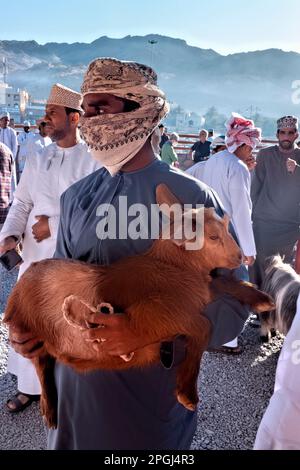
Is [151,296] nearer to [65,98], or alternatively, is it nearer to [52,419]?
[52,419]

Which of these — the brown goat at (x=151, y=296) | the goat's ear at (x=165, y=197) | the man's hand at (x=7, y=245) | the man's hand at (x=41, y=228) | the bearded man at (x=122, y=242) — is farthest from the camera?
the man's hand at (x=41, y=228)

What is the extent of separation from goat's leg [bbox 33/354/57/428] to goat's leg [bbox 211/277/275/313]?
0.71 m

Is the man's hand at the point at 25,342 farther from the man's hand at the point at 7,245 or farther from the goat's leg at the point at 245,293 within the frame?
the man's hand at the point at 7,245

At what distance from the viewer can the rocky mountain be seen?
137 meters

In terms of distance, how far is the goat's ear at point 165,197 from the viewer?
53.6 inches

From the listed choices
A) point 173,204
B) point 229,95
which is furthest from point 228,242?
point 229,95

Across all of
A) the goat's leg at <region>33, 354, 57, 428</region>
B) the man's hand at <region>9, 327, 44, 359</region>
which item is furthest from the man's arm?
the man's hand at <region>9, 327, 44, 359</region>

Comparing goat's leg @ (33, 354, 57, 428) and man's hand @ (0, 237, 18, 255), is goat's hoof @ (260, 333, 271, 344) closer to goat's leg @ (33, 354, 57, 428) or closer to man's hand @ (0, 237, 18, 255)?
man's hand @ (0, 237, 18, 255)

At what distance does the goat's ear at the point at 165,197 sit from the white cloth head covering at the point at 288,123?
414cm

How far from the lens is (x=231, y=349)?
4.43 metres

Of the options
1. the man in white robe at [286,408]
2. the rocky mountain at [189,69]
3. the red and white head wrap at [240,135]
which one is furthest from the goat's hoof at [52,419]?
the rocky mountain at [189,69]

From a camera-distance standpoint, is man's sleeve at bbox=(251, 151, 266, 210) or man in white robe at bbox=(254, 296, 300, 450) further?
man's sleeve at bbox=(251, 151, 266, 210)

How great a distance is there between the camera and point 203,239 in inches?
50.9
